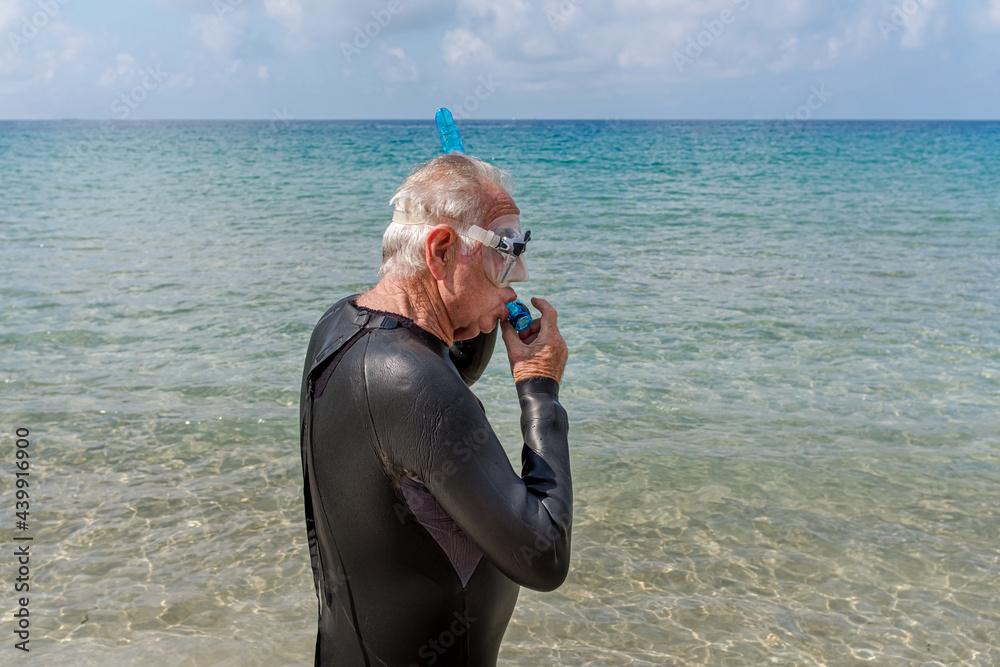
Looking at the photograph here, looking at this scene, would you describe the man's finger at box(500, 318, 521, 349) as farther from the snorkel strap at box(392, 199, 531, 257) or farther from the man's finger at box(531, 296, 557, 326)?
the snorkel strap at box(392, 199, 531, 257)

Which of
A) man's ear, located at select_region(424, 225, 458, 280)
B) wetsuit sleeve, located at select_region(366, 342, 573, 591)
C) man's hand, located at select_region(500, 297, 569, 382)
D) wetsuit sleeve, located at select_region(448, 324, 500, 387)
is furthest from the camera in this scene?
wetsuit sleeve, located at select_region(448, 324, 500, 387)

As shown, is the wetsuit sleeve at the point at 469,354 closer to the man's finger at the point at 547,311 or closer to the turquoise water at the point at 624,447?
the man's finger at the point at 547,311

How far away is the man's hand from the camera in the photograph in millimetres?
2010

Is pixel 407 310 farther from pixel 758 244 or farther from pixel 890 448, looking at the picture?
pixel 758 244

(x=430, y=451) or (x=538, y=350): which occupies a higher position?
(x=538, y=350)

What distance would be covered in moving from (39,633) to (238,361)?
411 centimetres

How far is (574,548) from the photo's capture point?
4699 millimetres

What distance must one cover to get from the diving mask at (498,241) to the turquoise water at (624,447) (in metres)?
2.46

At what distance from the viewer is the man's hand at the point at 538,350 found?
6.59 ft

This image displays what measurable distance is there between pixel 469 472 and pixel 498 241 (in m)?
0.55

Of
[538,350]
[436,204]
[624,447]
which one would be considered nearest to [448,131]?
[436,204]

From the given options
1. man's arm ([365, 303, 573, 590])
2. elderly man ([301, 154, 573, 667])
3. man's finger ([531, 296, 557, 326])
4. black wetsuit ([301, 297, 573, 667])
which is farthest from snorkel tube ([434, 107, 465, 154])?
man's arm ([365, 303, 573, 590])

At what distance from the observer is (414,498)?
1791 millimetres

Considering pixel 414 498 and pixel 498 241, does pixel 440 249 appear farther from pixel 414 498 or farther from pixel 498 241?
pixel 414 498
